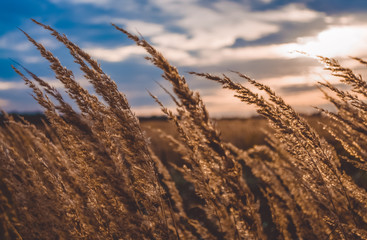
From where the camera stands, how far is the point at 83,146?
7.55ft

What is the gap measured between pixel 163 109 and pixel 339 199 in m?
1.71

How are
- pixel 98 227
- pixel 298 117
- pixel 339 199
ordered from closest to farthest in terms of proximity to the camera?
pixel 298 117 → pixel 98 227 → pixel 339 199

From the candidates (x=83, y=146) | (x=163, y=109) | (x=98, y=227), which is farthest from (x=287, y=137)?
(x=98, y=227)

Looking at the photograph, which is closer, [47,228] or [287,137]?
Result: [287,137]

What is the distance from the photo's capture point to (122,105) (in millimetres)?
2203

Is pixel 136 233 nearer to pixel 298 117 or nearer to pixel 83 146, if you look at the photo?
pixel 83 146

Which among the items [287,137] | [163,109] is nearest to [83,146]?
[163,109]

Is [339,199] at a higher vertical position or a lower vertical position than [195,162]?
lower

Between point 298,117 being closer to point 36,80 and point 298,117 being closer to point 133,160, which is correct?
point 133,160

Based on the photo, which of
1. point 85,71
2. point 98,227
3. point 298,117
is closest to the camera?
point 298,117

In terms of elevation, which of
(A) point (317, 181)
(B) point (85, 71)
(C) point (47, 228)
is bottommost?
(C) point (47, 228)

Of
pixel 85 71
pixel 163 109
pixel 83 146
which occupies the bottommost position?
pixel 83 146

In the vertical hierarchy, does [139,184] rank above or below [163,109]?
below

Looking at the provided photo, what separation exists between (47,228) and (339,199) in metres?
2.69
